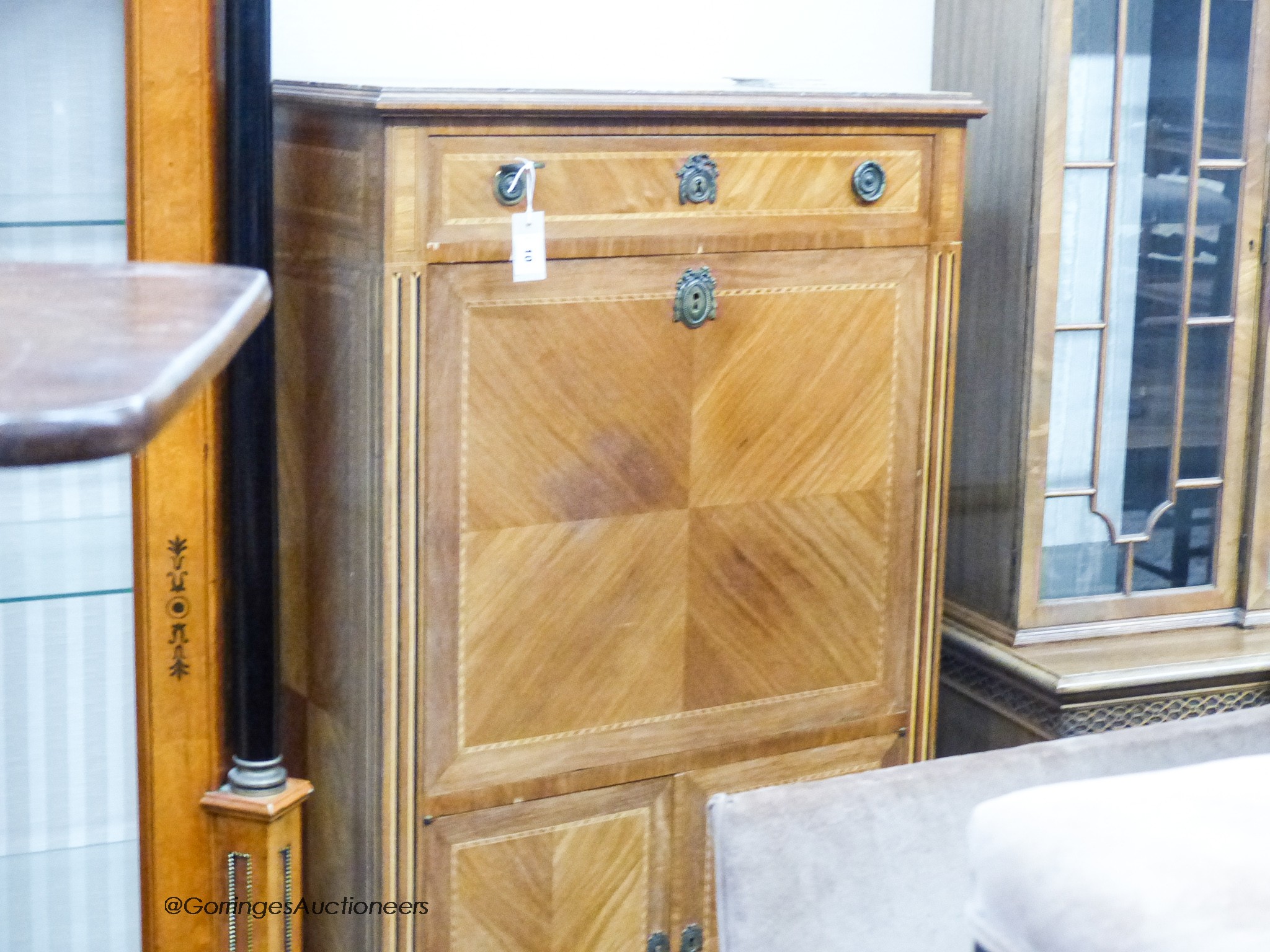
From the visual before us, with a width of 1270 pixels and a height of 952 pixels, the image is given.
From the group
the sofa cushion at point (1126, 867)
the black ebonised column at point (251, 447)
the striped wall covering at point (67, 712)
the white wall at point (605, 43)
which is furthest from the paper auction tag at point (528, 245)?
the sofa cushion at point (1126, 867)

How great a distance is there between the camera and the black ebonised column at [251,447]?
5.66 feet

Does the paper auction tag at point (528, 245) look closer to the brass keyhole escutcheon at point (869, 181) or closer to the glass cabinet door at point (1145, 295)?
the brass keyhole escutcheon at point (869, 181)

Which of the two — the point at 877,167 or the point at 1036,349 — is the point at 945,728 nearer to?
the point at 1036,349

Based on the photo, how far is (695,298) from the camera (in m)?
1.93

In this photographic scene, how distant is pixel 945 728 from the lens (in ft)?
8.46

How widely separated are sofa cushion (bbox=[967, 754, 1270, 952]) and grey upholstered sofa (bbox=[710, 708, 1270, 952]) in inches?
14.8

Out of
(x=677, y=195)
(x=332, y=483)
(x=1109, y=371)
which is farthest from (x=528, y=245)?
(x=1109, y=371)

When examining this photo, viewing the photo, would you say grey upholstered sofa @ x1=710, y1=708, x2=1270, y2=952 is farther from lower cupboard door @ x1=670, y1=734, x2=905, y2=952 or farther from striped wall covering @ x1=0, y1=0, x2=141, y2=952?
striped wall covering @ x1=0, y1=0, x2=141, y2=952

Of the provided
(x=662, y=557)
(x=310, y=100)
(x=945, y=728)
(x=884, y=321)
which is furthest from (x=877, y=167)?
(x=945, y=728)

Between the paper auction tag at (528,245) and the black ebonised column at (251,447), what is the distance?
29 centimetres

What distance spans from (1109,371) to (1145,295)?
0.13 metres

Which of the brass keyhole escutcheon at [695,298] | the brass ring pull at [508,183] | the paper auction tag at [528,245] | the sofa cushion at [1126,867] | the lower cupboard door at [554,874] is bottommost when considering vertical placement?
the lower cupboard door at [554,874]

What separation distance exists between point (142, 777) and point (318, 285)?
2.17 feet

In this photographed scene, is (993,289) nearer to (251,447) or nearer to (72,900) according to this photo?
(251,447)
